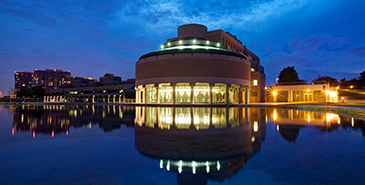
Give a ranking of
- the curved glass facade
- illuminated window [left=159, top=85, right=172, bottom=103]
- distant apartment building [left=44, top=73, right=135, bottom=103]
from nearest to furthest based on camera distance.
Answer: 1. the curved glass facade
2. illuminated window [left=159, top=85, right=172, bottom=103]
3. distant apartment building [left=44, top=73, right=135, bottom=103]

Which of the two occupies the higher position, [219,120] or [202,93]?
[202,93]

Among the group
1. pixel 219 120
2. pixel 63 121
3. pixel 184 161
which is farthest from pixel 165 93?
pixel 184 161

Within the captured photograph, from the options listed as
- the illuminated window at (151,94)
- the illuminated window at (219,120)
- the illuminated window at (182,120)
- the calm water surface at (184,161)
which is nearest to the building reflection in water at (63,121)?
the illuminated window at (182,120)

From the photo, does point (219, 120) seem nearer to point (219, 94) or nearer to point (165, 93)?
point (219, 94)

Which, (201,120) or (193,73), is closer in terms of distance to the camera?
(201,120)

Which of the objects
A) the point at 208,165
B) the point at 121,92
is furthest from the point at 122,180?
the point at 121,92

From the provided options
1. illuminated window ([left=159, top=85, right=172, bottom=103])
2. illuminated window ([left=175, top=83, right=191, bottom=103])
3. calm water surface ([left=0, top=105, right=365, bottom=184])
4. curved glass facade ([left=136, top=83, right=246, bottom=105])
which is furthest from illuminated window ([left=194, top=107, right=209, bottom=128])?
illuminated window ([left=159, top=85, right=172, bottom=103])

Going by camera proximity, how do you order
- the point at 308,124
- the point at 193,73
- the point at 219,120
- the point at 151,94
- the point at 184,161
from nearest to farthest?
the point at 184,161 → the point at 308,124 → the point at 219,120 → the point at 193,73 → the point at 151,94

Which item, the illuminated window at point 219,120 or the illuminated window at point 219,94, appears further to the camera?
the illuminated window at point 219,94

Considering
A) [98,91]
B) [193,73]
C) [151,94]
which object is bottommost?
[151,94]

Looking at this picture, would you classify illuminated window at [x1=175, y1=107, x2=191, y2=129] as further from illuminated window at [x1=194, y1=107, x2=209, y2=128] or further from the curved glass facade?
the curved glass facade

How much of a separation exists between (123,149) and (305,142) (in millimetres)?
6434

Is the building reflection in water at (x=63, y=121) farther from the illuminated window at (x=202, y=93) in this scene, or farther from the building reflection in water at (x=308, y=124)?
the illuminated window at (x=202, y=93)

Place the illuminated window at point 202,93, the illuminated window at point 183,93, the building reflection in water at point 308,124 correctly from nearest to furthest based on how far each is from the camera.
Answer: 1. the building reflection in water at point 308,124
2. the illuminated window at point 183,93
3. the illuminated window at point 202,93
